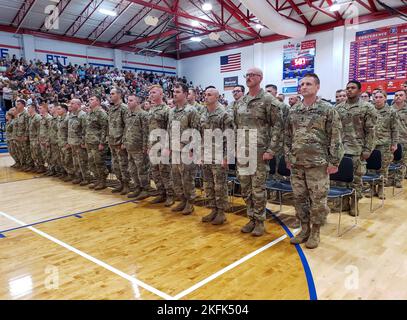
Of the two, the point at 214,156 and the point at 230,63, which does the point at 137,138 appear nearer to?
the point at 214,156

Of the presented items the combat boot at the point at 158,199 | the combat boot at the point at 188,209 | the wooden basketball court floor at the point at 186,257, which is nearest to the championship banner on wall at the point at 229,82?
the combat boot at the point at 158,199

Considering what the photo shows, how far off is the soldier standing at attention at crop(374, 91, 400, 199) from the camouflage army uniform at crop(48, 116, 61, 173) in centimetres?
606

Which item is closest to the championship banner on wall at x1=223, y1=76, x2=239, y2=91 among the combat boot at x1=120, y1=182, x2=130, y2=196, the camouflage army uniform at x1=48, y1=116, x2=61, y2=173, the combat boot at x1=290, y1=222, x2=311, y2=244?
the camouflage army uniform at x1=48, y1=116, x2=61, y2=173

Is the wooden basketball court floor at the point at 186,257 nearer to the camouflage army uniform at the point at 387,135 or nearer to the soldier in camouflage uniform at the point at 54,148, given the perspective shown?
the camouflage army uniform at the point at 387,135

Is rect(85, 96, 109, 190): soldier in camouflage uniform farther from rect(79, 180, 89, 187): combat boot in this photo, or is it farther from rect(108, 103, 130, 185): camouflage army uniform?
rect(79, 180, 89, 187): combat boot

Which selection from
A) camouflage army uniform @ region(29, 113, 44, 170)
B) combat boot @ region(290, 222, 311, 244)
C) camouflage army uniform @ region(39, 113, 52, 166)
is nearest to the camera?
combat boot @ region(290, 222, 311, 244)

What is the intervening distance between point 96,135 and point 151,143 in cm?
147

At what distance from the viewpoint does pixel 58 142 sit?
630 centimetres

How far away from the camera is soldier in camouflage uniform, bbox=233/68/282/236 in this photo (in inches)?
124

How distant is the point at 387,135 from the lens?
4.91m

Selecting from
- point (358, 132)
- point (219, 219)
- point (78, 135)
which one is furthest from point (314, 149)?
point (78, 135)

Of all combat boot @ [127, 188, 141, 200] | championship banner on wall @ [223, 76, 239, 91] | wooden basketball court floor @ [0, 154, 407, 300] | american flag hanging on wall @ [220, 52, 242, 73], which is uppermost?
american flag hanging on wall @ [220, 52, 242, 73]
